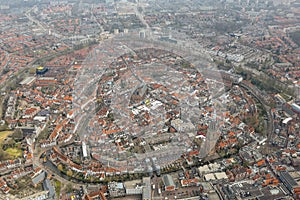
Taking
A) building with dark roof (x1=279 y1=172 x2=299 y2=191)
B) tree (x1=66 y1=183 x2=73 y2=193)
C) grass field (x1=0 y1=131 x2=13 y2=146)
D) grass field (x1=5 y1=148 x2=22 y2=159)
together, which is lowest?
tree (x1=66 y1=183 x2=73 y2=193)

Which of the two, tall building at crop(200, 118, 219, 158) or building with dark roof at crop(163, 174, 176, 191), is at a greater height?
tall building at crop(200, 118, 219, 158)

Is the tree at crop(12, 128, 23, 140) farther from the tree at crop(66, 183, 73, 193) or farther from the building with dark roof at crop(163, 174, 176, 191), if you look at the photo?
the building with dark roof at crop(163, 174, 176, 191)

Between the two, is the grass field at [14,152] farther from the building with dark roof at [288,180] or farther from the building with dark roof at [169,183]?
the building with dark roof at [288,180]

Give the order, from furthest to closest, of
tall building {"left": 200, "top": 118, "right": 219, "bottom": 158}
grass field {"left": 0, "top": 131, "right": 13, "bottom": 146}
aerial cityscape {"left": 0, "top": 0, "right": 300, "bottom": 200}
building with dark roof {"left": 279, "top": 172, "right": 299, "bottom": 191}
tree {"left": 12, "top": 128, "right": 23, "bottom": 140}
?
grass field {"left": 0, "top": 131, "right": 13, "bottom": 146} → tree {"left": 12, "top": 128, "right": 23, "bottom": 140} → tall building {"left": 200, "top": 118, "right": 219, "bottom": 158} → aerial cityscape {"left": 0, "top": 0, "right": 300, "bottom": 200} → building with dark roof {"left": 279, "top": 172, "right": 299, "bottom": 191}

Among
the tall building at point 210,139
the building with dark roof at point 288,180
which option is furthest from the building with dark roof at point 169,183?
the building with dark roof at point 288,180

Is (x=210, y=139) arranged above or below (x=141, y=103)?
below

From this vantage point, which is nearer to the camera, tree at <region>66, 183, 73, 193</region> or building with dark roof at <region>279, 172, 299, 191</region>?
building with dark roof at <region>279, 172, 299, 191</region>

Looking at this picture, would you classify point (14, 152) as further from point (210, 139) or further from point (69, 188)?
point (210, 139)

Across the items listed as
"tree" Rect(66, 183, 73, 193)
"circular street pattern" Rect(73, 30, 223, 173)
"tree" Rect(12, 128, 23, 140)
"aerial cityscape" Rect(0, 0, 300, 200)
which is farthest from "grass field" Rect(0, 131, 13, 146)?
"tree" Rect(66, 183, 73, 193)

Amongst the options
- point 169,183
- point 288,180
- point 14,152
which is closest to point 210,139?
point 169,183
